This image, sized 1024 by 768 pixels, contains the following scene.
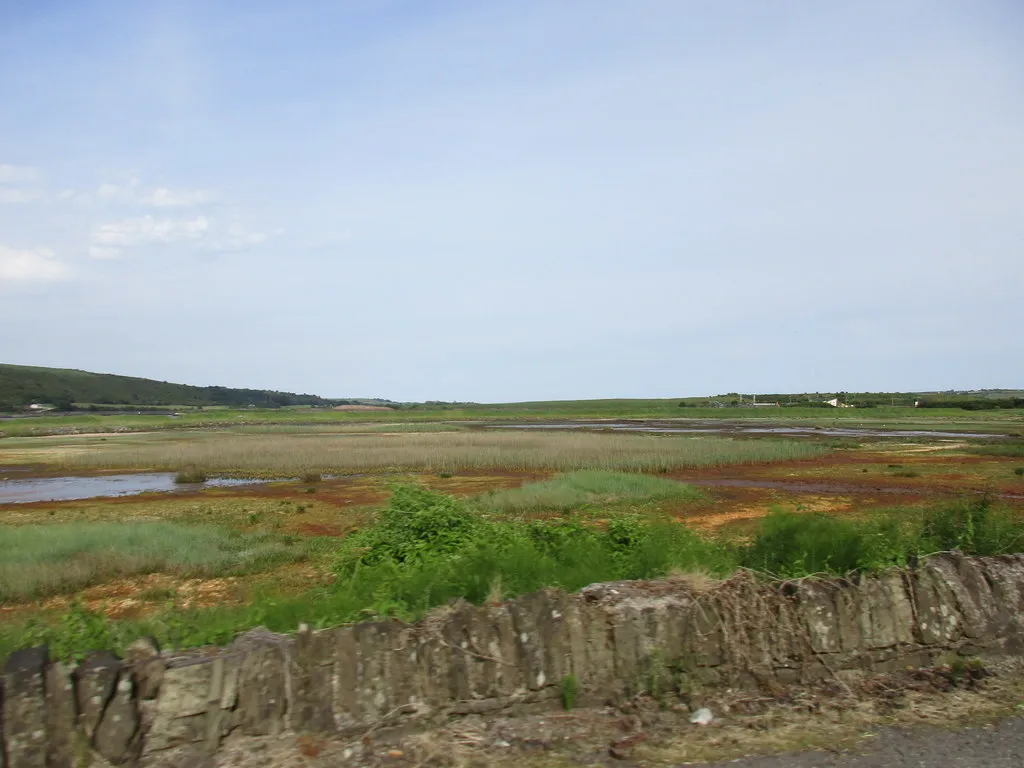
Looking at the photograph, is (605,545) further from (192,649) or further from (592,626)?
(192,649)

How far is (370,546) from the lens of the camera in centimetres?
866

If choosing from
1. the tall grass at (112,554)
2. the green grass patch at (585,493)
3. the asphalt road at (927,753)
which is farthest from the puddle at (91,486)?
the asphalt road at (927,753)

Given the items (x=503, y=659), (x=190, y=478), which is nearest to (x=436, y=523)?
(x=503, y=659)

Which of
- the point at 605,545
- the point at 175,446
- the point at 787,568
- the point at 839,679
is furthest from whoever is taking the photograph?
the point at 175,446

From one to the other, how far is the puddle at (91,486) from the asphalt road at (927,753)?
32.6 meters

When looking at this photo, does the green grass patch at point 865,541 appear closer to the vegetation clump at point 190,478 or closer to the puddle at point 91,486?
the puddle at point 91,486

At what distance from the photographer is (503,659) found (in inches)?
188

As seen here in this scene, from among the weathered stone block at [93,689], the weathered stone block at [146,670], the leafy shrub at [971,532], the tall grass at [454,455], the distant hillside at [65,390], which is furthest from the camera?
the distant hillside at [65,390]

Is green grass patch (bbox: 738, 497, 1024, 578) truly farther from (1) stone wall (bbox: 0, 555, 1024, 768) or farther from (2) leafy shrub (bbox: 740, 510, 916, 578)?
(1) stone wall (bbox: 0, 555, 1024, 768)

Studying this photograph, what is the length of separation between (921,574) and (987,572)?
70cm

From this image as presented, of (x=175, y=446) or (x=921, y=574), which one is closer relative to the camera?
(x=921, y=574)

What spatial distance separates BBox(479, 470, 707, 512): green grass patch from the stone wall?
17.1 metres

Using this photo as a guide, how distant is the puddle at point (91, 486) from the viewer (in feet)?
103

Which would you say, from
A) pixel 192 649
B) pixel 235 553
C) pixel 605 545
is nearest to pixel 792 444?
pixel 235 553
